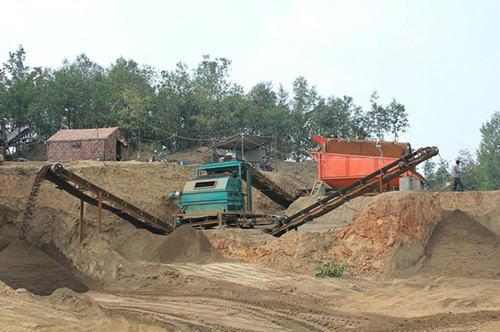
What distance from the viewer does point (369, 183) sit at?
16500 millimetres

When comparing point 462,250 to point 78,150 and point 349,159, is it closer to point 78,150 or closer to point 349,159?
point 349,159

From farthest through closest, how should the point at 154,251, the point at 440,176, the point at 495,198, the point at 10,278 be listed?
the point at 440,176 < the point at 495,198 < the point at 154,251 < the point at 10,278

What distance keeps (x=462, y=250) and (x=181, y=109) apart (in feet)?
110

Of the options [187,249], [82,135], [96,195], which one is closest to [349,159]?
[187,249]

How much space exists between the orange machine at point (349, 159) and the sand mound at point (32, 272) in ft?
42.0

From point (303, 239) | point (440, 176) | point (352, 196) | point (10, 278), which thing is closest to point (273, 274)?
point (303, 239)

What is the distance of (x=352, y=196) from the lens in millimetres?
16484

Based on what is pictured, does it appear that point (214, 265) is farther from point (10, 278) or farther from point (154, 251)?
point (10, 278)

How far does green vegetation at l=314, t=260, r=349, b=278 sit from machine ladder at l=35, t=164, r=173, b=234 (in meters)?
7.01

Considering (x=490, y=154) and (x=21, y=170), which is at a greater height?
(x=490, y=154)

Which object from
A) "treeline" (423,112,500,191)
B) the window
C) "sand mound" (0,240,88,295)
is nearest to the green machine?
the window

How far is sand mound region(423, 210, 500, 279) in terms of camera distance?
12781 mm

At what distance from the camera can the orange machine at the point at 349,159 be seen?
22.0 metres

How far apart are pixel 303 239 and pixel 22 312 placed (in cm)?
838
